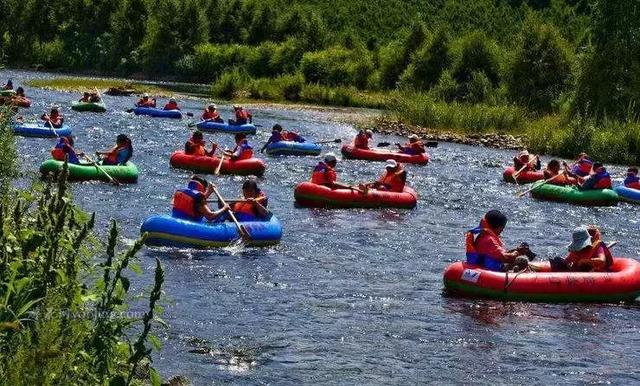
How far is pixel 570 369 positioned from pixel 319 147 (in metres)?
20.1

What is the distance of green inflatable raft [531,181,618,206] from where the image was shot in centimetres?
2364

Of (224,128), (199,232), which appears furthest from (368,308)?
(224,128)

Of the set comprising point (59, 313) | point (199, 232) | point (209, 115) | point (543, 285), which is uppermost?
point (59, 313)

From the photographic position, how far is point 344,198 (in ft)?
69.1

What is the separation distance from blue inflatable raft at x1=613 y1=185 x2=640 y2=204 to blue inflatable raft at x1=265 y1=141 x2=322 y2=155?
9.65 metres

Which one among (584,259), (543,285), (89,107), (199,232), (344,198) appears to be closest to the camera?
(543,285)

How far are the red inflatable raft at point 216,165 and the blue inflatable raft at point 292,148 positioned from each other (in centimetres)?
468

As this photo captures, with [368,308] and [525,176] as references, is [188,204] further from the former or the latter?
[525,176]

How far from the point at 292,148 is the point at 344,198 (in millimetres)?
9245

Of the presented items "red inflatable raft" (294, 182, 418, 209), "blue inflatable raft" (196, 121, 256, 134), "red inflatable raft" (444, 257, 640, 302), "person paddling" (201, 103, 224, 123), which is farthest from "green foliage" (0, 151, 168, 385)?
"person paddling" (201, 103, 224, 123)

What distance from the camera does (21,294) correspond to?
575 centimetres

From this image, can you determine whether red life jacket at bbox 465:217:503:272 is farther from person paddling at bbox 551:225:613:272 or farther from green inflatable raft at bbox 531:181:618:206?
green inflatable raft at bbox 531:181:618:206

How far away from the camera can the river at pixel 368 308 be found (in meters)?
10.7

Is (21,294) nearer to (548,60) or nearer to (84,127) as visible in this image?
(84,127)
